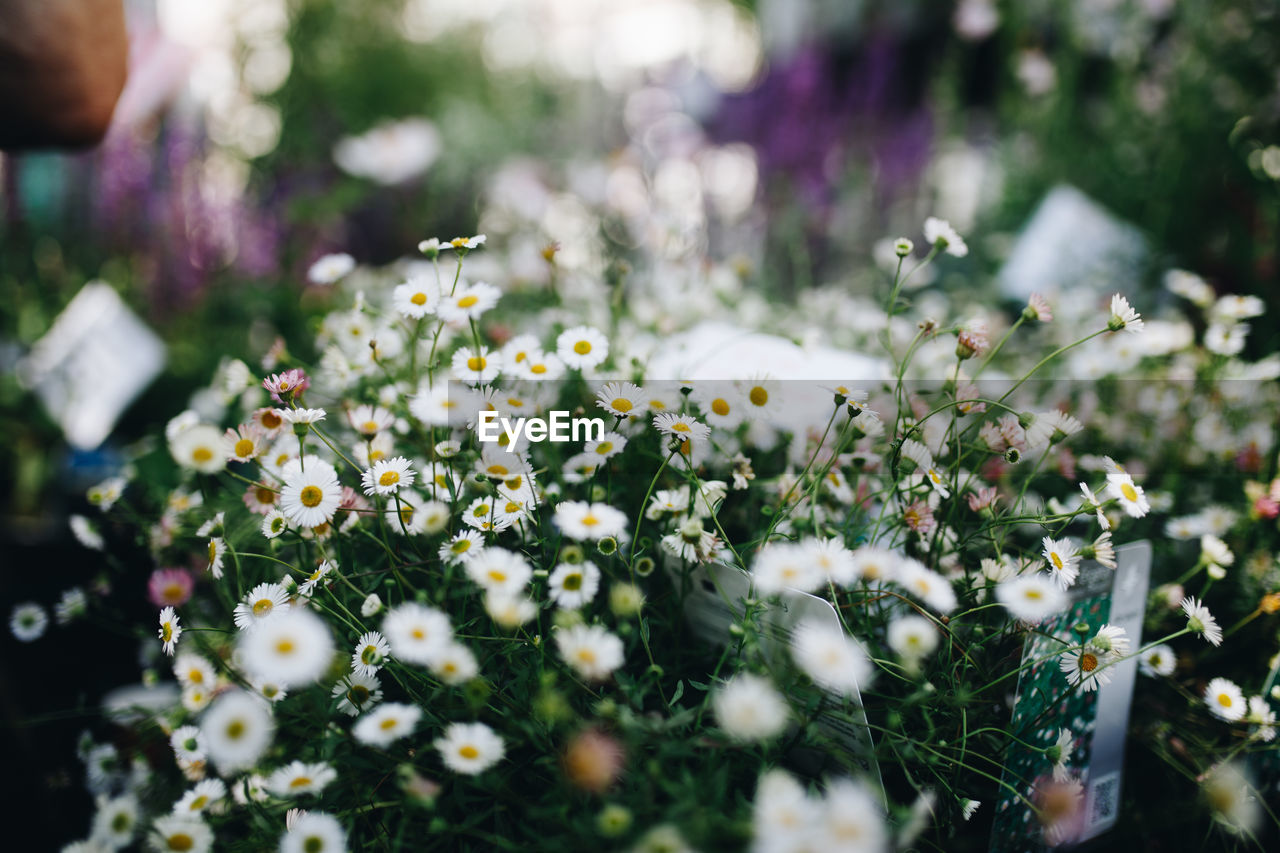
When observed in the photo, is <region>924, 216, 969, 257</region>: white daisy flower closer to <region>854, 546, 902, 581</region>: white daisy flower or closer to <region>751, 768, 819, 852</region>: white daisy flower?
<region>854, 546, 902, 581</region>: white daisy flower

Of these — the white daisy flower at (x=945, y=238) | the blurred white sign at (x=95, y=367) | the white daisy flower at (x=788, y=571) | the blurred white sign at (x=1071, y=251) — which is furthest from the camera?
the blurred white sign at (x=1071, y=251)

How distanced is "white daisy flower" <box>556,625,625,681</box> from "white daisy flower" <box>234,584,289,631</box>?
20 cm

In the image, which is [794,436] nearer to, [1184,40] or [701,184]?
[701,184]

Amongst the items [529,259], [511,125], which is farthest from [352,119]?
[529,259]

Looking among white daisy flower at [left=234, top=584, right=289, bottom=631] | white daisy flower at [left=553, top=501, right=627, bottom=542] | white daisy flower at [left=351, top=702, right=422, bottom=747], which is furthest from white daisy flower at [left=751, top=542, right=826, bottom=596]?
white daisy flower at [left=234, top=584, right=289, bottom=631]

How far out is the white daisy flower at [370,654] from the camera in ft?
1.44

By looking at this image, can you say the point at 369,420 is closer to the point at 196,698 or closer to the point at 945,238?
the point at 196,698

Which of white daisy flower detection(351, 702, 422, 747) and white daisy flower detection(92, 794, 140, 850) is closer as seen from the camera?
white daisy flower detection(351, 702, 422, 747)

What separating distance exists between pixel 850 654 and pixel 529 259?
101cm

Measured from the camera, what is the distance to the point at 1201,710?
618 millimetres

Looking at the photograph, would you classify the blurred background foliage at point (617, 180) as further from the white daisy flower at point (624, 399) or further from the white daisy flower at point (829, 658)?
the white daisy flower at point (829, 658)

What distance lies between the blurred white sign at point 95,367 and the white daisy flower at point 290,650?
1055mm

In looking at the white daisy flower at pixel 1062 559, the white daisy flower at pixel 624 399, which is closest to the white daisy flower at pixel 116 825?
the white daisy flower at pixel 624 399

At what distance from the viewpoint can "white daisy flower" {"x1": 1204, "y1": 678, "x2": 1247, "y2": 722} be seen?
1.76 feet
